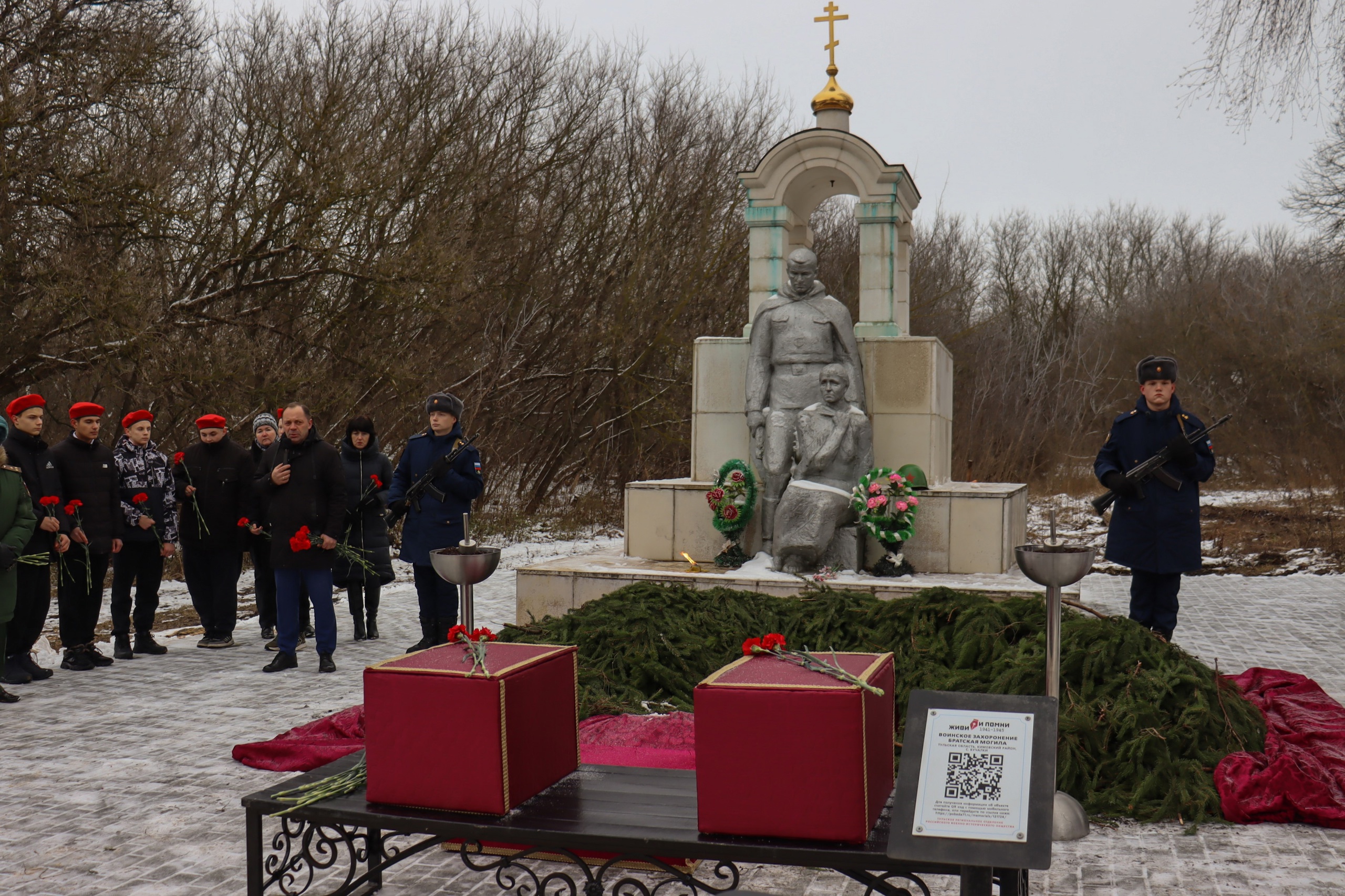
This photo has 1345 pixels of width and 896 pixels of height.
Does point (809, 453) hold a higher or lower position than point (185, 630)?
higher

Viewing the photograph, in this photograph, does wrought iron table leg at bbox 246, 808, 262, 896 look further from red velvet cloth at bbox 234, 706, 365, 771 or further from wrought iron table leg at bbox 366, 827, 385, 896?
red velvet cloth at bbox 234, 706, 365, 771

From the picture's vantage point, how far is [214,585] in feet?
27.5

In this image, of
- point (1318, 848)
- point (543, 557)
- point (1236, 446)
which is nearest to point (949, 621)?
point (1318, 848)

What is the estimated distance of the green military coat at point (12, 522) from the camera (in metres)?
6.60

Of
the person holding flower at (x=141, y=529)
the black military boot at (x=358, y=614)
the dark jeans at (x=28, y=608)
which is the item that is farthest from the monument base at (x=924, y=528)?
the dark jeans at (x=28, y=608)

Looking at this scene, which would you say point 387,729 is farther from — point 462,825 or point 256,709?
point 256,709

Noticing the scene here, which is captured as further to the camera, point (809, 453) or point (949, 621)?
point (809, 453)

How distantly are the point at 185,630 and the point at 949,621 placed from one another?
20.8 feet

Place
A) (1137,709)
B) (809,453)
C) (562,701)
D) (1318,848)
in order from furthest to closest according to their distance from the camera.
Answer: (809,453), (1137,709), (1318,848), (562,701)

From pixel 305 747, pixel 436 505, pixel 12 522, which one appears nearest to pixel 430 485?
pixel 436 505

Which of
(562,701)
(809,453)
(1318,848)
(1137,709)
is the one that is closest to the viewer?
(562,701)

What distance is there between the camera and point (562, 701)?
3404 mm

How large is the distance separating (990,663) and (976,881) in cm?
304

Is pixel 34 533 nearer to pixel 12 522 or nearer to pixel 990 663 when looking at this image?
pixel 12 522
